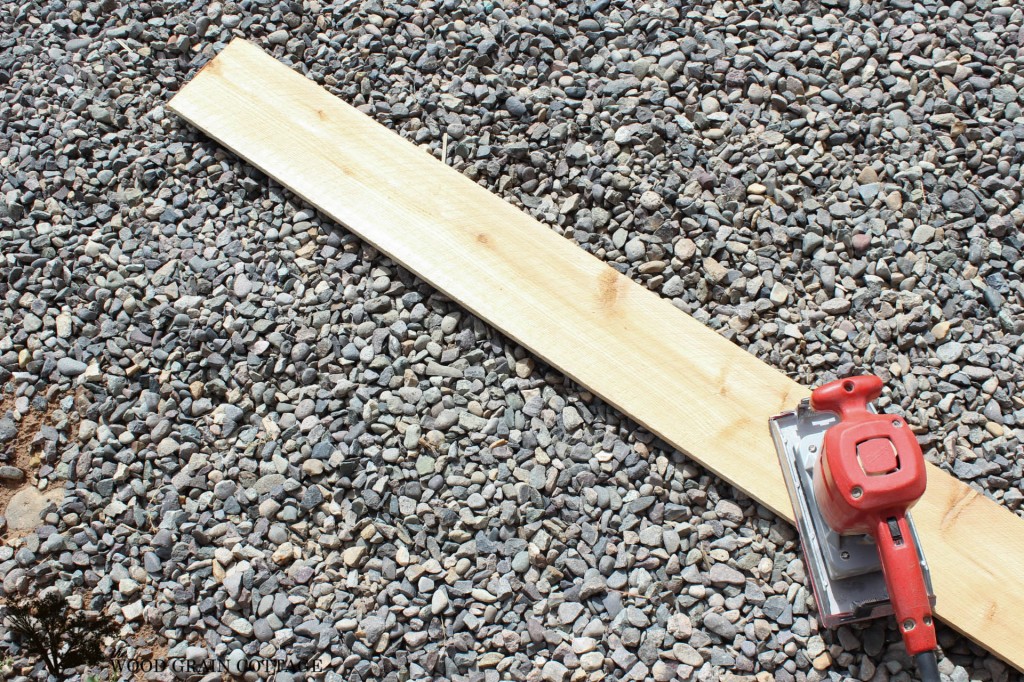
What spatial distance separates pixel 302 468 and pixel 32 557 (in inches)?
34.4

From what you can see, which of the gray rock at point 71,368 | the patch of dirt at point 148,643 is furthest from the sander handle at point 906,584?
the gray rock at point 71,368

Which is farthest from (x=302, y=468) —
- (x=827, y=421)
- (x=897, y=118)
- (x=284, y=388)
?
(x=897, y=118)

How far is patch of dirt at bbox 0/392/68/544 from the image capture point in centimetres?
275

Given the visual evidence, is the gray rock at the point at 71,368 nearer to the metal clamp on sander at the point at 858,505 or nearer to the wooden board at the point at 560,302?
the wooden board at the point at 560,302

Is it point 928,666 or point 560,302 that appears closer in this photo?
point 928,666

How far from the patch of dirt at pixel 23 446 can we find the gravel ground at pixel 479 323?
1cm

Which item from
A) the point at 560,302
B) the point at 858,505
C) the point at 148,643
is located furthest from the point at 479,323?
the point at 148,643

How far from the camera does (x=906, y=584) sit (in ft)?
7.02

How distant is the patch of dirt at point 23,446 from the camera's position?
108 inches

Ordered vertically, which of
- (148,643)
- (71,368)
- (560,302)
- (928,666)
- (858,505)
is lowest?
(148,643)

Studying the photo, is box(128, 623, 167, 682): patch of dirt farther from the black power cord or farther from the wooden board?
the black power cord

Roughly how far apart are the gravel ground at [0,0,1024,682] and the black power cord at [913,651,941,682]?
0.52ft

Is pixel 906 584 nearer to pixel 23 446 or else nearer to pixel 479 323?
pixel 479 323

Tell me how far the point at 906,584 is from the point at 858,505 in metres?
0.24
